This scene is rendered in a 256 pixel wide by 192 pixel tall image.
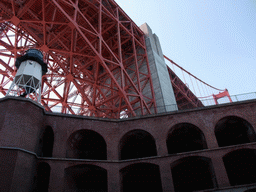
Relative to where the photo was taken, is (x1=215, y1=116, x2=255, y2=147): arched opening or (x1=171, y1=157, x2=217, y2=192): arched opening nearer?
(x1=215, y1=116, x2=255, y2=147): arched opening

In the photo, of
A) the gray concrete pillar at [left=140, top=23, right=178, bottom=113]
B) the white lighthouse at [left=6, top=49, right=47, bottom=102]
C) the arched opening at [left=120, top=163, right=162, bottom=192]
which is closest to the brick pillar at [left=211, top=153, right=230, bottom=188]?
the arched opening at [left=120, top=163, right=162, bottom=192]

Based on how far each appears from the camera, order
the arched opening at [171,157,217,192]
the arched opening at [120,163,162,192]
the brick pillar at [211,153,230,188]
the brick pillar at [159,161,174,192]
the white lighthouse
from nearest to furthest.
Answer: the brick pillar at [211,153,230,188] < the brick pillar at [159,161,174,192] < the white lighthouse < the arched opening at [171,157,217,192] < the arched opening at [120,163,162,192]

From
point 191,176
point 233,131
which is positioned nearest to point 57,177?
point 191,176

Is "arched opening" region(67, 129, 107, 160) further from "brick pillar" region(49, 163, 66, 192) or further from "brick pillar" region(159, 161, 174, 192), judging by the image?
"brick pillar" region(159, 161, 174, 192)

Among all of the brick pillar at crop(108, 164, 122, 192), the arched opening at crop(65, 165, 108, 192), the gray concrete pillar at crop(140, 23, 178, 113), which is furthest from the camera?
the gray concrete pillar at crop(140, 23, 178, 113)

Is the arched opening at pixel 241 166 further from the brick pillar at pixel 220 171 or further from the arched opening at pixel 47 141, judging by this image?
the arched opening at pixel 47 141

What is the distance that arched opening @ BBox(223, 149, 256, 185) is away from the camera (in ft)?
56.2

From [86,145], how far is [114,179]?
4084mm

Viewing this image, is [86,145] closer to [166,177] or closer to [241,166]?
[166,177]

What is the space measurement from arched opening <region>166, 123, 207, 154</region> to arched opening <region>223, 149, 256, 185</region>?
2.39 metres

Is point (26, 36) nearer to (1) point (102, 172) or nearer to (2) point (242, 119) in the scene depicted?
(1) point (102, 172)

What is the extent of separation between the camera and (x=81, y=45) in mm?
27516

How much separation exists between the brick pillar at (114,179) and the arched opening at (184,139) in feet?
16.1

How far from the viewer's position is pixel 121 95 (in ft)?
67.1
